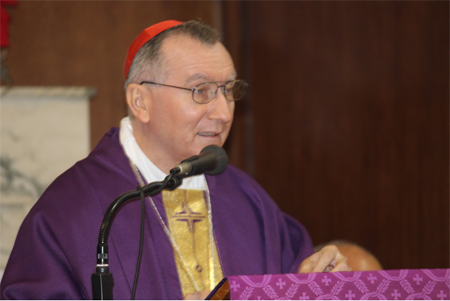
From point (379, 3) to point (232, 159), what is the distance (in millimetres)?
1810

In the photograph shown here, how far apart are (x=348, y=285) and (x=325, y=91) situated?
10.6ft

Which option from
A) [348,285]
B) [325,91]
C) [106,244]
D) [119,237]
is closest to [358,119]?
[325,91]

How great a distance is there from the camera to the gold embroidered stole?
2.46 meters

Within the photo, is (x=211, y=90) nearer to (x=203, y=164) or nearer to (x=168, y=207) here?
(x=168, y=207)

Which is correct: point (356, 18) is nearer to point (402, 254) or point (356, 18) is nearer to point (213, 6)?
point (213, 6)

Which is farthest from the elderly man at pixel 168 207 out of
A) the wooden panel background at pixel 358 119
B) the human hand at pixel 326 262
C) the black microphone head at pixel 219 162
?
the wooden panel background at pixel 358 119

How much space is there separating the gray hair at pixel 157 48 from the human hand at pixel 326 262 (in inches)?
43.5

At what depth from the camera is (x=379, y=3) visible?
14.3ft

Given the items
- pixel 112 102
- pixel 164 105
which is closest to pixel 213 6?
pixel 112 102

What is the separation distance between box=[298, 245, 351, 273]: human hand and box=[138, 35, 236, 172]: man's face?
696 mm

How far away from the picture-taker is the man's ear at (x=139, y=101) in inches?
103

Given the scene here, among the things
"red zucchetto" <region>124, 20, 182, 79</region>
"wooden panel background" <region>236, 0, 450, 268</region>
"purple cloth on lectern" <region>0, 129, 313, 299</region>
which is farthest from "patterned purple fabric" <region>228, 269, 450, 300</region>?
"wooden panel background" <region>236, 0, 450, 268</region>

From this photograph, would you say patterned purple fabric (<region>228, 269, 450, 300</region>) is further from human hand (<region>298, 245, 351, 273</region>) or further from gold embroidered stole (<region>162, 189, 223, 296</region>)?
gold embroidered stole (<region>162, 189, 223, 296</region>)

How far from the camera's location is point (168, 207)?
262 centimetres
